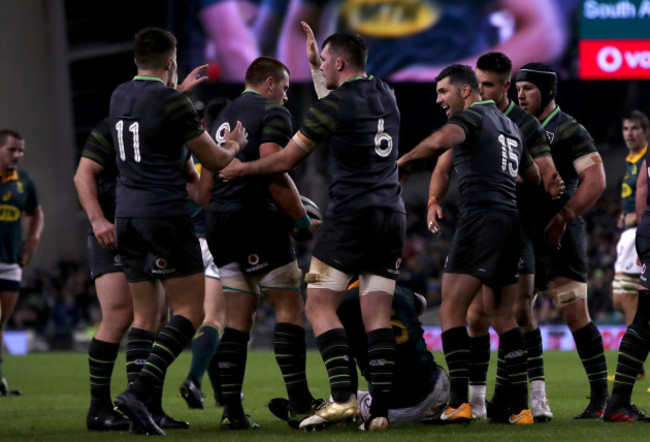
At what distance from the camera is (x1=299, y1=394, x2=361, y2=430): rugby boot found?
6348mm

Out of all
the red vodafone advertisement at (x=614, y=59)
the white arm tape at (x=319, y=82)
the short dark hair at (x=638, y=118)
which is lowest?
the short dark hair at (x=638, y=118)

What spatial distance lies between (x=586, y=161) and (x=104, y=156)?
3307 millimetres

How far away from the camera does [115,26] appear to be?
103 ft

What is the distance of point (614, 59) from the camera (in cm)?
2461

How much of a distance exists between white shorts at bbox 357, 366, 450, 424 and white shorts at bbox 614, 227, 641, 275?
496 cm

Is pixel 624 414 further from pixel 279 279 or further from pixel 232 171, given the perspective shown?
pixel 232 171

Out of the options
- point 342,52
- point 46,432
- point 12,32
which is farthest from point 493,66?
point 12,32

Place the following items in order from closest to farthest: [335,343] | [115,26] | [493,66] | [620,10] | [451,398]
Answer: [335,343] → [451,398] → [493,66] → [620,10] → [115,26]

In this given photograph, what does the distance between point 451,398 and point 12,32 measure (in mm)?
23465

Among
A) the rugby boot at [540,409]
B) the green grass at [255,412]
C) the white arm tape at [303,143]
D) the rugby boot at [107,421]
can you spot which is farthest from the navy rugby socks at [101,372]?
the rugby boot at [540,409]

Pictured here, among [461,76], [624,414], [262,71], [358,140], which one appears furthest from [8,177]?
[624,414]

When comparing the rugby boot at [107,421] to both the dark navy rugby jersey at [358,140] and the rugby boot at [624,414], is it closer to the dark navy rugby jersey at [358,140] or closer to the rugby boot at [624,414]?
the dark navy rugby jersey at [358,140]

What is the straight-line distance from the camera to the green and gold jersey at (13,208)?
37.2 ft

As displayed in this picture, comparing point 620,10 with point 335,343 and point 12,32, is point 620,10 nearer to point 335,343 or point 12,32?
point 12,32
